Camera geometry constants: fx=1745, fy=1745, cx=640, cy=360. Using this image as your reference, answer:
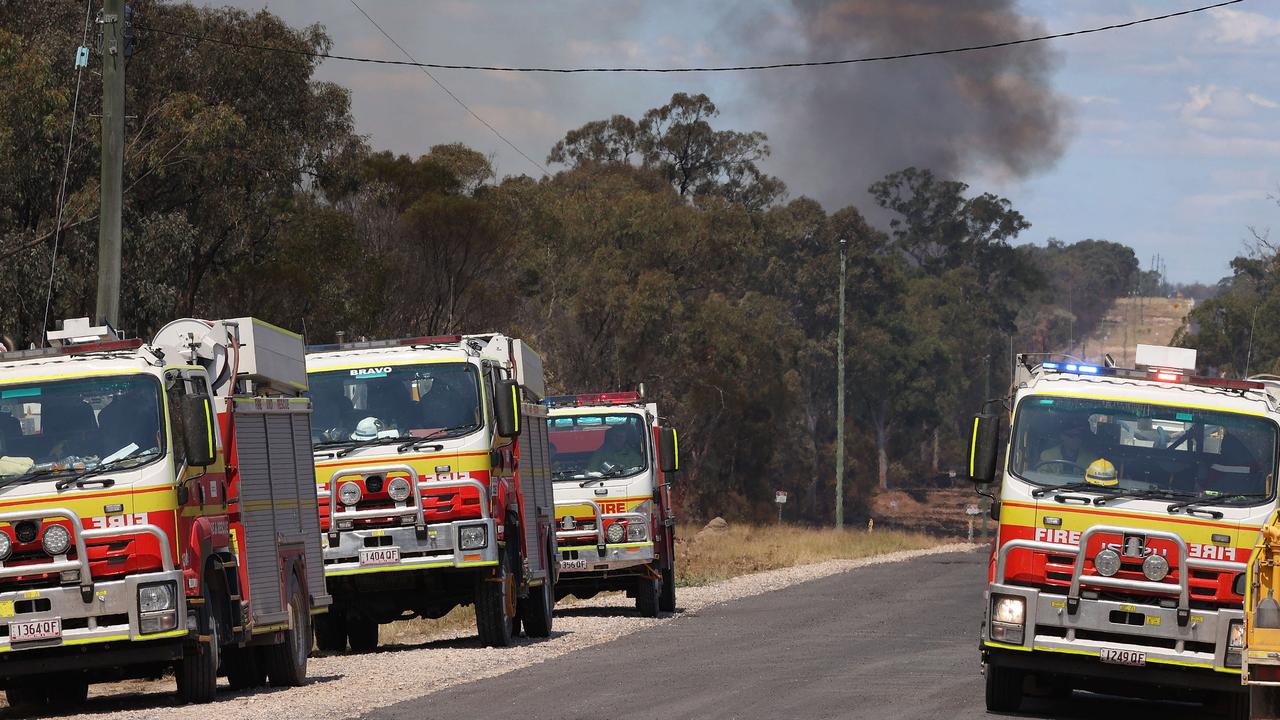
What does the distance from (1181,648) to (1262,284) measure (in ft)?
268

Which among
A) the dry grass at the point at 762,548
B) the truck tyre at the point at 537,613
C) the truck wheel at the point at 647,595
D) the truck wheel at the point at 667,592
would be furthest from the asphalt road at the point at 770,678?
the dry grass at the point at 762,548

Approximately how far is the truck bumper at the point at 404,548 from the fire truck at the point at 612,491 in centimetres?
587

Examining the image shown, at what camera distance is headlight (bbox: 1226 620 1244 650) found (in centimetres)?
1147

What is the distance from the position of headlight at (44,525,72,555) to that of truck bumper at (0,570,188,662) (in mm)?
277

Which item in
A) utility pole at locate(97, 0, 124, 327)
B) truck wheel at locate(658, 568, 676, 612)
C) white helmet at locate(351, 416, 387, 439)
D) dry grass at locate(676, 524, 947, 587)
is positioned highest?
utility pole at locate(97, 0, 124, 327)

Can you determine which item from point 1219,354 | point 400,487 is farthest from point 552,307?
point 400,487

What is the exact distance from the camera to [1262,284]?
8831cm

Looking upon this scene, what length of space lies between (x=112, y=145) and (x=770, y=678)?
11961mm

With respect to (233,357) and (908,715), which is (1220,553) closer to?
(908,715)

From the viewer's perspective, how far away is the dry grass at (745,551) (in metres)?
24.2

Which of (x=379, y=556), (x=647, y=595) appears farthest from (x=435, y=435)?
(x=647, y=595)

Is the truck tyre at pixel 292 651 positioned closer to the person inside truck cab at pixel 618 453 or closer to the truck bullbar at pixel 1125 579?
the truck bullbar at pixel 1125 579

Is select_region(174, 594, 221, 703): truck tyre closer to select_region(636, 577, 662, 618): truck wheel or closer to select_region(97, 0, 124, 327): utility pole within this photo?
select_region(97, 0, 124, 327): utility pole

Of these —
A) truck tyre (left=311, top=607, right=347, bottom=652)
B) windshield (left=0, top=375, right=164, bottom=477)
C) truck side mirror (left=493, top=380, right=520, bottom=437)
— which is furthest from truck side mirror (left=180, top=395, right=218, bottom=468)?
truck tyre (left=311, top=607, right=347, bottom=652)
